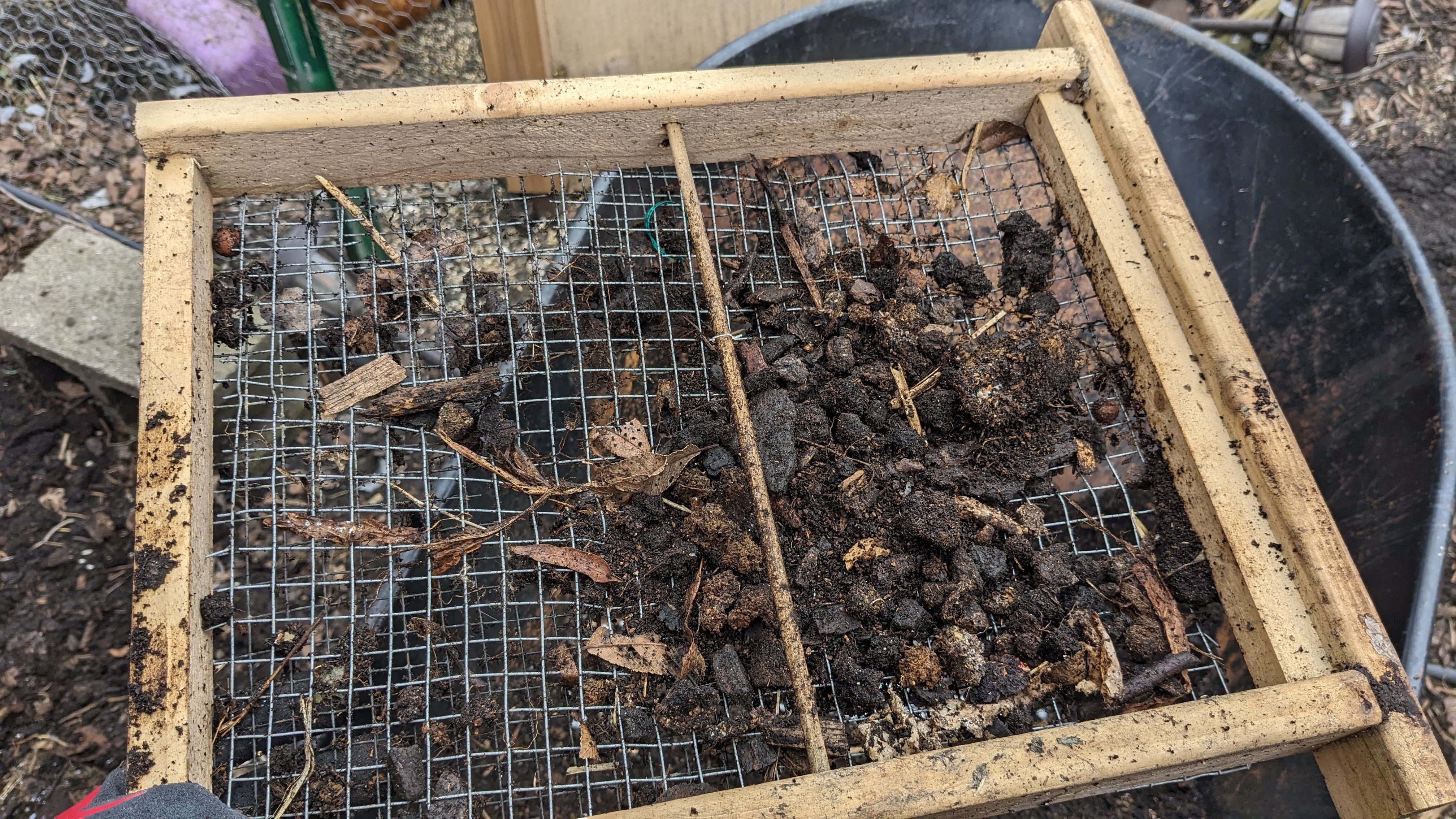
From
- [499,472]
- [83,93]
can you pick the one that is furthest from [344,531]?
[83,93]

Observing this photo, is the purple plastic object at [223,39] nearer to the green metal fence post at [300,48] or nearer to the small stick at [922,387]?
the green metal fence post at [300,48]

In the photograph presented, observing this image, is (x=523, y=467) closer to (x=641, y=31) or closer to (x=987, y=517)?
(x=987, y=517)

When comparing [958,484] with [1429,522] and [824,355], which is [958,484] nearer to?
[824,355]

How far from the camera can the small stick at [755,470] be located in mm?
1060

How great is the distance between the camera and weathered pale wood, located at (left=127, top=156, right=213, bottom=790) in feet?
3.38

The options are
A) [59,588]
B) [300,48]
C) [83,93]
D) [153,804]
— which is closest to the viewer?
[153,804]

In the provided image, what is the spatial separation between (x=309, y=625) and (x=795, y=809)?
0.81 metres

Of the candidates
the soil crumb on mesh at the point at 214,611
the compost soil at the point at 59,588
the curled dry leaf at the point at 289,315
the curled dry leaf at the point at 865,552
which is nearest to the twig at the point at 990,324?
the curled dry leaf at the point at 865,552

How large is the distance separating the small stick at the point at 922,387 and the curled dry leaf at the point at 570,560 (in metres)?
0.58

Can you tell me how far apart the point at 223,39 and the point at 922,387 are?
2252mm

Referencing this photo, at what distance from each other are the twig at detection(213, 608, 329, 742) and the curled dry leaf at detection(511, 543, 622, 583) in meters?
0.31

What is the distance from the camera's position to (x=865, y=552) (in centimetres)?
131

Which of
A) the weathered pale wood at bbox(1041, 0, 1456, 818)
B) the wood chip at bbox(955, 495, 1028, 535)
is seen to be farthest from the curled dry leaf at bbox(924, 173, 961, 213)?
the wood chip at bbox(955, 495, 1028, 535)

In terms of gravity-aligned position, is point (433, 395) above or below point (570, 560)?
above
